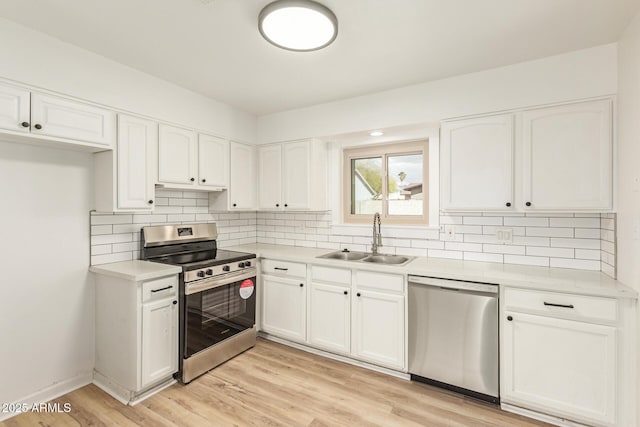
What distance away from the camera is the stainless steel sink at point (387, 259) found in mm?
2878

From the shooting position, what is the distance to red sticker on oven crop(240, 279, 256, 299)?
9.83 feet

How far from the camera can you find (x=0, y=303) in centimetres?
209

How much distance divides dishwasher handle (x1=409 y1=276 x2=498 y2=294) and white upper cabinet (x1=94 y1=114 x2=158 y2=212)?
2253 mm

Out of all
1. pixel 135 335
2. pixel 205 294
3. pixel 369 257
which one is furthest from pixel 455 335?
pixel 135 335

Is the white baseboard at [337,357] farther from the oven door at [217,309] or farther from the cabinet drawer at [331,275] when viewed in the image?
the cabinet drawer at [331,275]

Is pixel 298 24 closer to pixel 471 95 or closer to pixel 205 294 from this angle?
pixel 471 95

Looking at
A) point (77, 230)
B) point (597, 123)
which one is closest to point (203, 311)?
point (77, 230)

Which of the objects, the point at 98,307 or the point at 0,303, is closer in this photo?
the point at 0,303

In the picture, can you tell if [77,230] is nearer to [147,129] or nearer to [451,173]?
[147,129]

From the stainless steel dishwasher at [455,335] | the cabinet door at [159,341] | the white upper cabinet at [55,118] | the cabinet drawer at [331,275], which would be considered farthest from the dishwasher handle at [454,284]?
the white upper cabinet at [55,118]

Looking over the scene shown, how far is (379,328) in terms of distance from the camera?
2615mm

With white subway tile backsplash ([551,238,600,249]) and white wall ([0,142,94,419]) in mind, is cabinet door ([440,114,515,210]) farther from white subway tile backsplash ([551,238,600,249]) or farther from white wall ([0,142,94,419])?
white wall ([0,142,94,419])

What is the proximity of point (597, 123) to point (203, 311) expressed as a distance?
3.21 metres

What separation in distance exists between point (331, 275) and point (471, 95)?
191 cm
